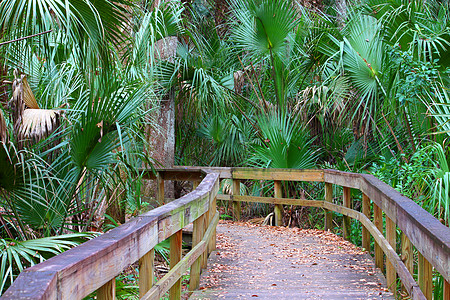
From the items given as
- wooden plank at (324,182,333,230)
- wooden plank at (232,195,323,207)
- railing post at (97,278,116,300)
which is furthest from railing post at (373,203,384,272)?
railing post at (97,278,116,300)

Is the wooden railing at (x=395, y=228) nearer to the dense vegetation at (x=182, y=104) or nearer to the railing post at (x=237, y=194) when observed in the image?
the dense vegetation at (x=182, y=104)

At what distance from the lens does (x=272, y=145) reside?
27.0ft

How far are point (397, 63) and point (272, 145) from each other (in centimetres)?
270

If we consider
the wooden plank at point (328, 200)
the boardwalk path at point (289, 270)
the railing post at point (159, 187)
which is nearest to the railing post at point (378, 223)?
the boardwalk path at point (289, 270)

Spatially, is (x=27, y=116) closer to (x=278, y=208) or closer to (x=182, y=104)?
(x=278, y=208)

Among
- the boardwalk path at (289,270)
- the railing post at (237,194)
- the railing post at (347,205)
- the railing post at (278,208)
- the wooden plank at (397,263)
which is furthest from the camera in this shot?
the railing post at (237,194)

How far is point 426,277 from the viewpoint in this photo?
2.82m

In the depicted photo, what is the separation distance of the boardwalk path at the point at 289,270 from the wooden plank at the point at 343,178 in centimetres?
77

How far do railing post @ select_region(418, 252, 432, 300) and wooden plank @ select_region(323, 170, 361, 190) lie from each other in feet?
9.27

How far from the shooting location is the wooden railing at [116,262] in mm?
1573

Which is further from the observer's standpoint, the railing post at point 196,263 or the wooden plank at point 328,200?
the wooden plank at point 328,200

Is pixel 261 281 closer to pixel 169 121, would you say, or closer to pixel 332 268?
pixel 332 268

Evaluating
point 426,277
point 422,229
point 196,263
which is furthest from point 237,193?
point 422,229

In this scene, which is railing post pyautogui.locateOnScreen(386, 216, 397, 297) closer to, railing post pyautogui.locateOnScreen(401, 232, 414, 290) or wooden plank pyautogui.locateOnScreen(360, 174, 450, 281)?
wooden plank pyautogui.locateOnScreen(360, 174, 450, 281)
